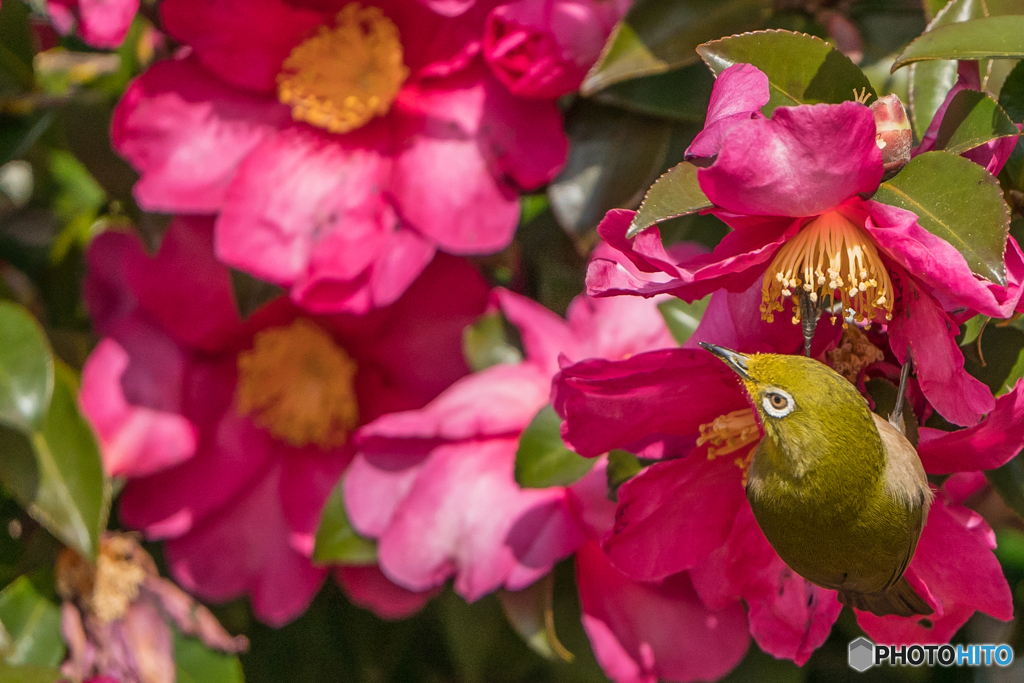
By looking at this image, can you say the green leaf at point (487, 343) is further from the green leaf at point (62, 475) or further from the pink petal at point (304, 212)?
the green leaf at point (62, 475)

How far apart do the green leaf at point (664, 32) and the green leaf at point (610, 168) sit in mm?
41

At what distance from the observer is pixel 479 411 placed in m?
0.59

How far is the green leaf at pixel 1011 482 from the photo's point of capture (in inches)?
18.5

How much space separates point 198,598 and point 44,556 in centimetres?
13

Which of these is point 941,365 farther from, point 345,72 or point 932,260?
point 345,72

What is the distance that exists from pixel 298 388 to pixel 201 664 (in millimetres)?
242

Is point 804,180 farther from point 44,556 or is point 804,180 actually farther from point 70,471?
point 44,556

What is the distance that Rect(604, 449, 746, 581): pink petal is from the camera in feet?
1.48

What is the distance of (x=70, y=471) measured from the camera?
64cm

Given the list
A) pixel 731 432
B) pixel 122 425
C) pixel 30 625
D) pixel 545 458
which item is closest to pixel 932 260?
pixel 731 432

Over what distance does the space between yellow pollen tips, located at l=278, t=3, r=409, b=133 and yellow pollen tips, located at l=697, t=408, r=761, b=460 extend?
1.21ft

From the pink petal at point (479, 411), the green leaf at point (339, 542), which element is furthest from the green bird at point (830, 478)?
the green leaf at point (339, 542)

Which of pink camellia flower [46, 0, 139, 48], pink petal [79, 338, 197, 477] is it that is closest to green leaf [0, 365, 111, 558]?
pink petal [79, 338, 197, 477]

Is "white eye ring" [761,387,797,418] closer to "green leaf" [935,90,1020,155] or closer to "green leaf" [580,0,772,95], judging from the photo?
"green leaf" [935,90,1020,155]
